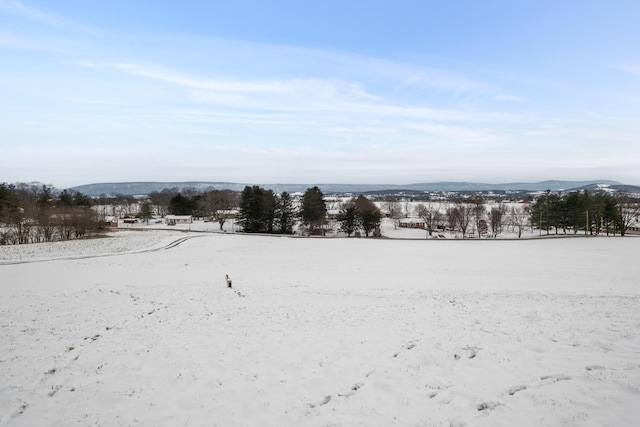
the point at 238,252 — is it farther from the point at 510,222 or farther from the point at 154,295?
the point at 510,222

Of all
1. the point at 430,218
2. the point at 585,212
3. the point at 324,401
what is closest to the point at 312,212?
the point at 430,218

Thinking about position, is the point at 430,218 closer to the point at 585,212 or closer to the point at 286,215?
the point at 585,212

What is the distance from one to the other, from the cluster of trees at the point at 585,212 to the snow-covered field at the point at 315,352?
48624 millimetres

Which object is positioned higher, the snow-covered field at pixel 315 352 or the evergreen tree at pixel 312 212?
the evergreen tree at pixel 312 212

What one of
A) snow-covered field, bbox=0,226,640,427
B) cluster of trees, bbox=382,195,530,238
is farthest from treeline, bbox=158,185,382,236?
snow-covered field, bbox=0,226,640,427

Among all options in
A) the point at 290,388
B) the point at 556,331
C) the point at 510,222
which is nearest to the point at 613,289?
the point at 556,331

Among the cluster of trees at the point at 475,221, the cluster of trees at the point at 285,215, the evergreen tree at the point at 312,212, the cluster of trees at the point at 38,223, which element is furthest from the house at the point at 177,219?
the cluster of trees at the point at 475,221

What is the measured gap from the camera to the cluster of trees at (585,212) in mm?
57812

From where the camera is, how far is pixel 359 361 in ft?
27.1

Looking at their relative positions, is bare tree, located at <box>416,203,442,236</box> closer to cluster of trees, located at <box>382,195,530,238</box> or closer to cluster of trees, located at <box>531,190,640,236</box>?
cluster of trees, located at <box>382,195,530,238</box>

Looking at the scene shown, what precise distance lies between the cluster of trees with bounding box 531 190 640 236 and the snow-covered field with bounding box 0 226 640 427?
48624mm

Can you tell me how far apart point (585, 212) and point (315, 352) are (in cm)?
6918

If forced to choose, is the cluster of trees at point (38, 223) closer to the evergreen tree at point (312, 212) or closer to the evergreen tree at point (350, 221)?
the evergreen tree at point (312, 212)

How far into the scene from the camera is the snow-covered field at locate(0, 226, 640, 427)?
20.1ft
